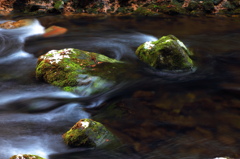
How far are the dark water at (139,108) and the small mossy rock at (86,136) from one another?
0.11 metres

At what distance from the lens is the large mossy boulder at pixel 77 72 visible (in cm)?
677

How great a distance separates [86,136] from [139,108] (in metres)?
1.62

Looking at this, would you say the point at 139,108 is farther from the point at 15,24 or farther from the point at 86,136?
the point at 15,24

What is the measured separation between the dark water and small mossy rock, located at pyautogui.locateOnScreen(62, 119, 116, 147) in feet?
0.37

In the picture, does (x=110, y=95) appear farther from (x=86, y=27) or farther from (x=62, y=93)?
(x=86, y=27)

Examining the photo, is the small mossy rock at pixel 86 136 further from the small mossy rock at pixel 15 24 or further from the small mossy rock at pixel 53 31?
the small mossy rock at pixel 15 24

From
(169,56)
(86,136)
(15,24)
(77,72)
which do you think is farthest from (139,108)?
(15,24)

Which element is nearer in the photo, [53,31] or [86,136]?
[86,136]

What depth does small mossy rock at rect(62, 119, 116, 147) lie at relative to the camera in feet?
14.9

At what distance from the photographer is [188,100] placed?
6.08 m

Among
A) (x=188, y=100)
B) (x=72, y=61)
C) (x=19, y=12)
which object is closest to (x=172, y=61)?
(x=188, y=100)

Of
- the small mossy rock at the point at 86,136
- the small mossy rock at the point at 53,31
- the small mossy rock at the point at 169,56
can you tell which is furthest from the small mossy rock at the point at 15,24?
the small mossy rock at the point at 86,136

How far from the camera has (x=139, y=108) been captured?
5863mm

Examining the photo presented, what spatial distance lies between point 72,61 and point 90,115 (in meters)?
1.97
